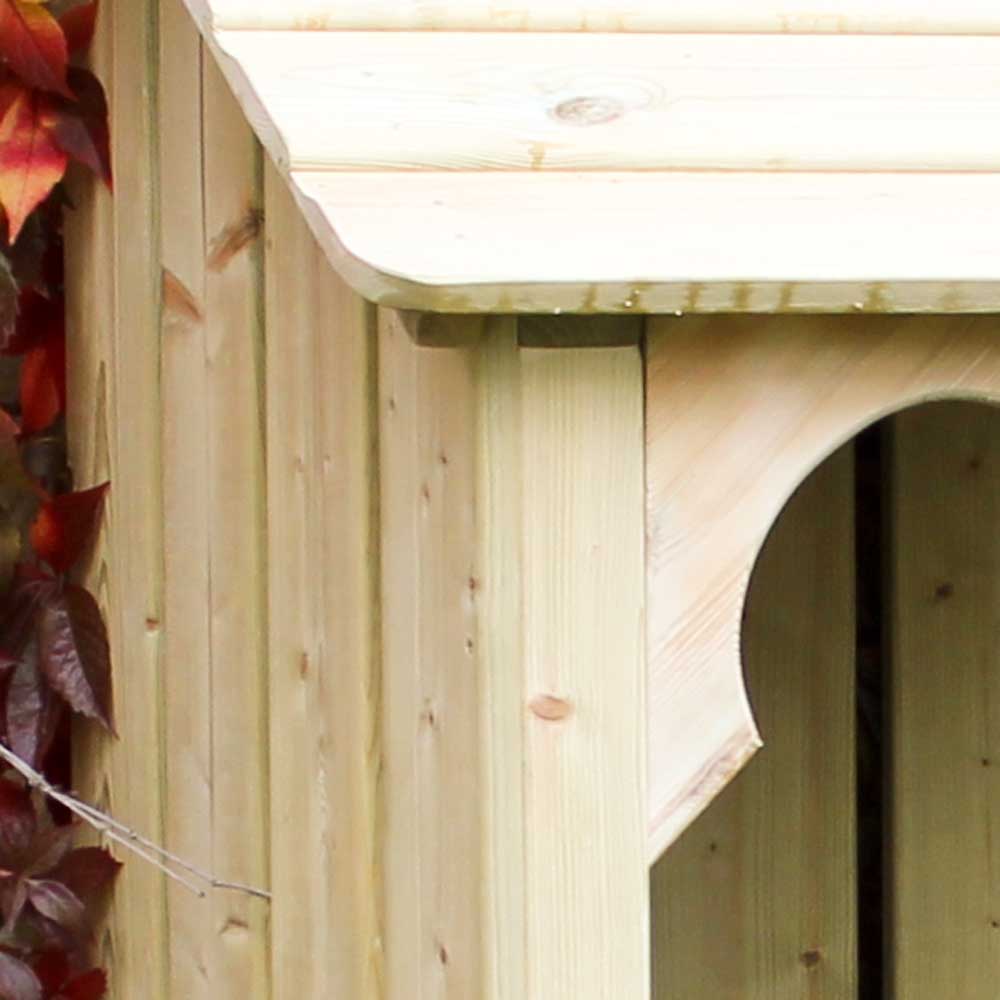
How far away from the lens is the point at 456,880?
1.39 m

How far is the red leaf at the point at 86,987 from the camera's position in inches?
78.7

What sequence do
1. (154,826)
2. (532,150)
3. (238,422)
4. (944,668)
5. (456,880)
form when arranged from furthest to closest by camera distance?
(944,668), (154,826), (238,422), (456,880), (532,150)

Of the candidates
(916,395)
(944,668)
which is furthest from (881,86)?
(944,668)

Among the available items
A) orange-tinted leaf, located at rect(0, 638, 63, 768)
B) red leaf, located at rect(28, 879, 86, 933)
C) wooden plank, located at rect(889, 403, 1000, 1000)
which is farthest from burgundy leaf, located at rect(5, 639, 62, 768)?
wooden plank, located at rect(889, 403, 1000, 1000)

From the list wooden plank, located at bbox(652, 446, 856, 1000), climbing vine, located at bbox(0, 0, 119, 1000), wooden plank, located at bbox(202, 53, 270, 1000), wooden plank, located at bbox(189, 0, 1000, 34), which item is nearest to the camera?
wooden plank, located at bbox(189, 0, 1000, 34)

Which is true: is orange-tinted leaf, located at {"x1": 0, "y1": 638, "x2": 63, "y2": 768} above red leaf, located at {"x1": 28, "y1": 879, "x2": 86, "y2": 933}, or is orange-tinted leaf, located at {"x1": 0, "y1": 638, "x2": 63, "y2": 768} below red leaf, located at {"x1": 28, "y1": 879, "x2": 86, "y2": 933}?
above

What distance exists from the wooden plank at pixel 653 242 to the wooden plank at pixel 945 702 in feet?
3.57

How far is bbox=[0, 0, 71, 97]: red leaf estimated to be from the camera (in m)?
1.88

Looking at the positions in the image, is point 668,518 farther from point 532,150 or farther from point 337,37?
point 337,37

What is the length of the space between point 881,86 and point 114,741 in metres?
1.01

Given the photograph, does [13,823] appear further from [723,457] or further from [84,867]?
[723,457]

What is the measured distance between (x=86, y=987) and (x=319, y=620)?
22.1 inches

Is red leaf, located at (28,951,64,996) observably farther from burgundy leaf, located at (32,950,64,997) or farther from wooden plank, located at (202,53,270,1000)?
wooden plank, located at (202,53,270,1000)

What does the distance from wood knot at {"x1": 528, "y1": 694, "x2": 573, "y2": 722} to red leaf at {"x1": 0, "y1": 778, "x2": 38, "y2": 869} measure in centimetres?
87
